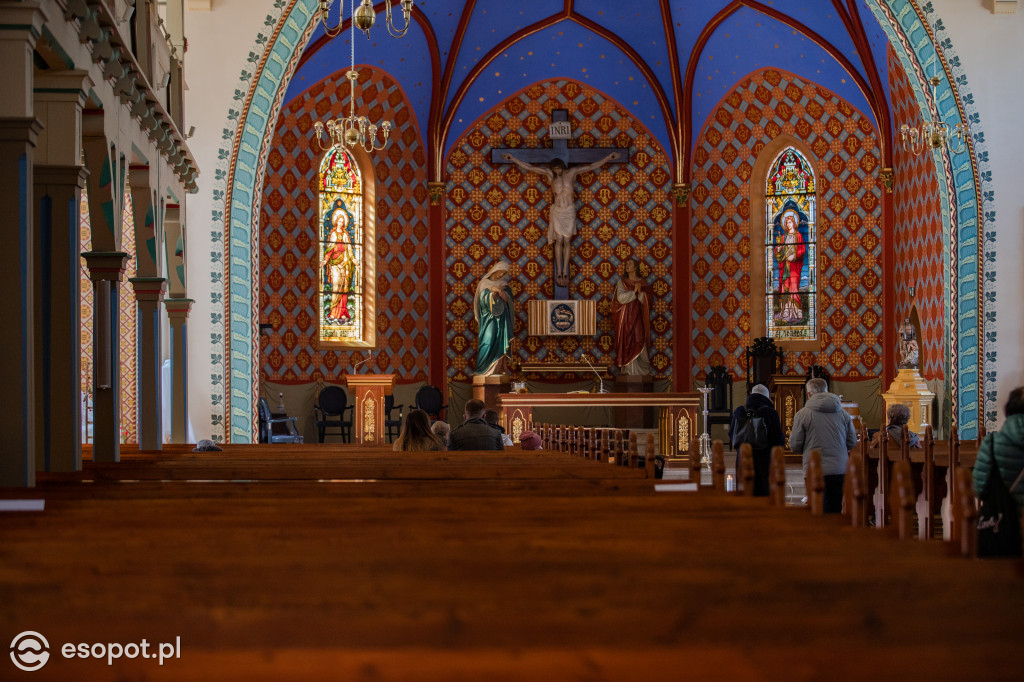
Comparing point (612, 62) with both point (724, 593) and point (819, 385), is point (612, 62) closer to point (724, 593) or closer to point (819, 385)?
point (819, 385)

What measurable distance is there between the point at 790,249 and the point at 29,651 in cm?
1748

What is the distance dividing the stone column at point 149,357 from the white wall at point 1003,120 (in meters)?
9.86

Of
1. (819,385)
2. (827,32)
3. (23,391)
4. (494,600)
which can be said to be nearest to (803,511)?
(494,600)

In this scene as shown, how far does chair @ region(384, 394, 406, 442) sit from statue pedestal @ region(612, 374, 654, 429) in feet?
10.9

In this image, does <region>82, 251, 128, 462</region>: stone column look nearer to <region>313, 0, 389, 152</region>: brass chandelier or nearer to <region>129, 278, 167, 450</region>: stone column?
<region>129, 278, 167, 450</region>: stone column

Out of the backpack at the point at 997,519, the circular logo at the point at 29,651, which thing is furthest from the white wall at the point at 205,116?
the circular logo at the point at 29,651

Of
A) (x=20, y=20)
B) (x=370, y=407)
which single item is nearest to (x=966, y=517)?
(x=20, y=20)

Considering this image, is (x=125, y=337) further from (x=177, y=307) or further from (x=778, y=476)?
(x=778, y=476)

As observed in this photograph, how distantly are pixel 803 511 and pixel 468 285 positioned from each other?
14.8m

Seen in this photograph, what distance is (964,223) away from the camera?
14180 mm

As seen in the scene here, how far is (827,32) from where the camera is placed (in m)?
17.1

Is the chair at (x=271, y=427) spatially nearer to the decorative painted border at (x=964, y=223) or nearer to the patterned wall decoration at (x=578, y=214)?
the patterned wall decoration at (x=578, y=214)

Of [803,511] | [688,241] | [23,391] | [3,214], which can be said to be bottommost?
[803,511]

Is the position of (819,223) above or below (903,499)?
above
